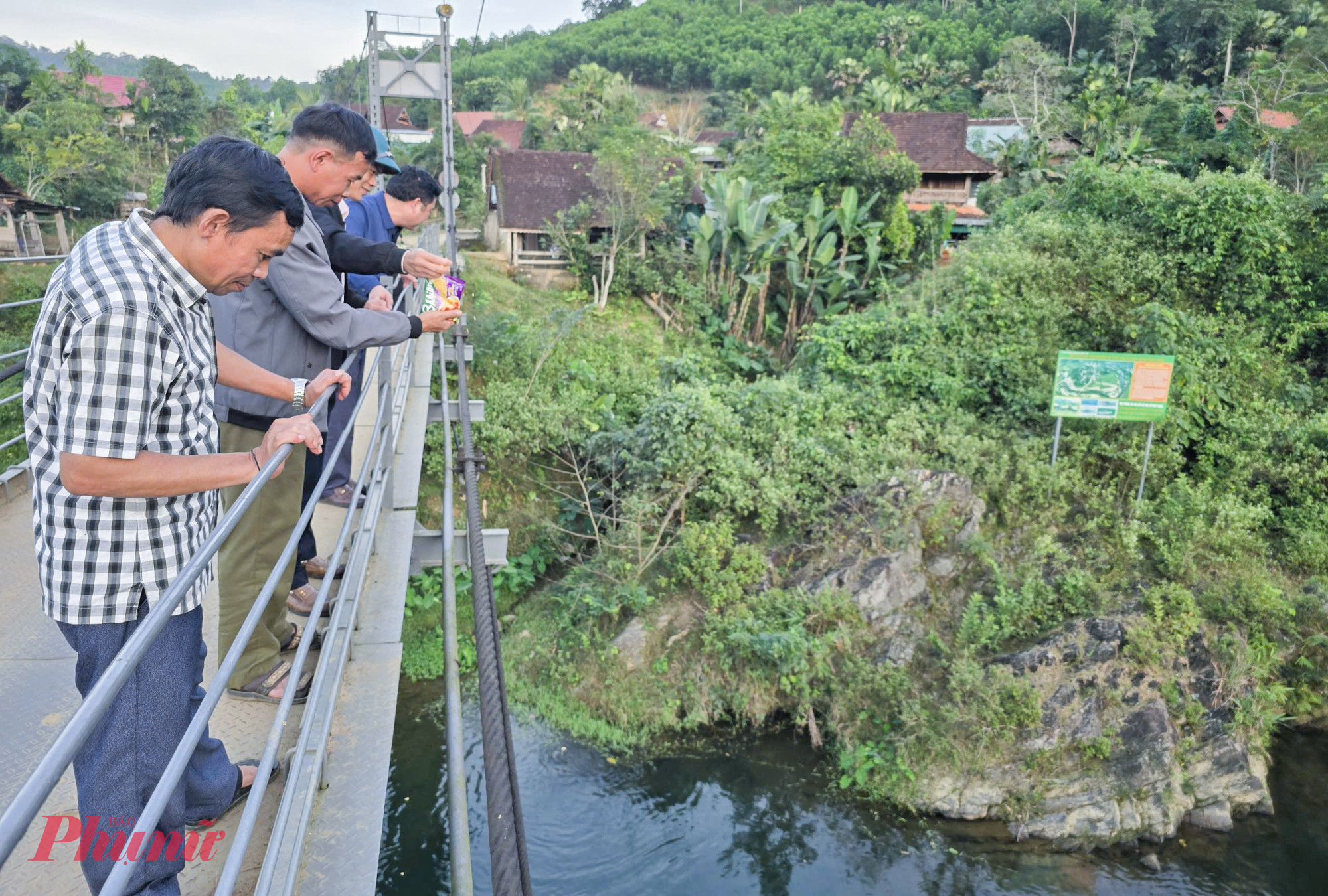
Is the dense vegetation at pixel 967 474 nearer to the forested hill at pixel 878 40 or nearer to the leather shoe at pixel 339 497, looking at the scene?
the leather shoe at pixel 339 497

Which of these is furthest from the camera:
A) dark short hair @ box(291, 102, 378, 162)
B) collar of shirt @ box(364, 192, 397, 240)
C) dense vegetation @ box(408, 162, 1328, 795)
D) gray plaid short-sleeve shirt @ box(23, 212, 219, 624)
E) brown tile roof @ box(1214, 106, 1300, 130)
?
brown tile roof @ box(1214, 106, 1300, 130)

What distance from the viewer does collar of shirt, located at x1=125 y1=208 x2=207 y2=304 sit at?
143 centimetres

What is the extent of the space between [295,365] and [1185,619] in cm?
776

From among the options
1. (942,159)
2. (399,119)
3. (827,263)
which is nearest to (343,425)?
(827,263)

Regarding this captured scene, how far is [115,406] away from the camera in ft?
4.38

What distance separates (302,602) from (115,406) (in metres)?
1.65

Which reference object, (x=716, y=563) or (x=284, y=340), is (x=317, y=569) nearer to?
(x=284, y=340)

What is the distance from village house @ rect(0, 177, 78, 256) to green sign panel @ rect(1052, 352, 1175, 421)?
18795 mm

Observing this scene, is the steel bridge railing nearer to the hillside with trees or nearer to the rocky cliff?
Answer: the hillside with trees

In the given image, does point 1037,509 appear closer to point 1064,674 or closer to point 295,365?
point 1064,674

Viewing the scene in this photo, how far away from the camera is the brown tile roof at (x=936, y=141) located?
69.6 ft

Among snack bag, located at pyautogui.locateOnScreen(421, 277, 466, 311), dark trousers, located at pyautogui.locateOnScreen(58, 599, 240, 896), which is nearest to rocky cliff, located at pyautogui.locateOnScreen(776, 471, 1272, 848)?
snack bag, located at pyautogui.locateOnScreen(421, 277, 466, 311)

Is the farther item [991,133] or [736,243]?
[991,133]

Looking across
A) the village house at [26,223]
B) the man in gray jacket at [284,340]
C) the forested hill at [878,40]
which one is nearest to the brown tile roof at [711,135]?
the forested hill at [878,40]
